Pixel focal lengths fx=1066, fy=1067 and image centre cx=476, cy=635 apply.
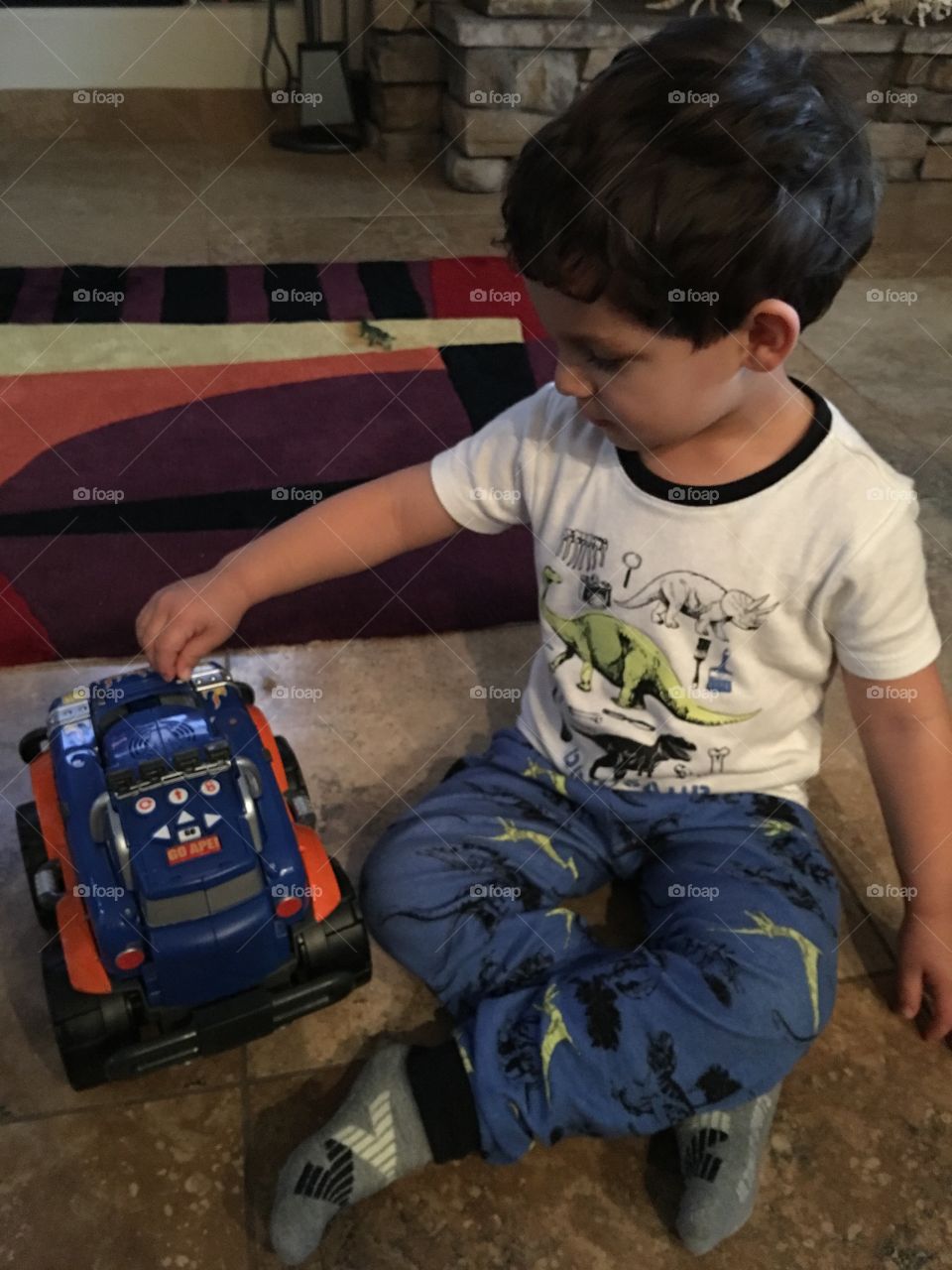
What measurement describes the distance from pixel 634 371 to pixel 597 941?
434 millimetres

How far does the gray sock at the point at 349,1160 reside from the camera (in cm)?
65

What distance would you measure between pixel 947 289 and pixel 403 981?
1.75m

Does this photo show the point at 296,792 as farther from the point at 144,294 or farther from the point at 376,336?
the point at 144,294

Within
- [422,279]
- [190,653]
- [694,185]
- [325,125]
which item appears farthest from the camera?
[325,125]

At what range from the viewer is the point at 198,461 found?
53.1 inches

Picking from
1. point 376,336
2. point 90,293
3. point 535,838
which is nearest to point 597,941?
point 535,838

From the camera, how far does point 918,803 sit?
73 cm

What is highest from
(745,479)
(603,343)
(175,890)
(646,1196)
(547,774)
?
(603,343)

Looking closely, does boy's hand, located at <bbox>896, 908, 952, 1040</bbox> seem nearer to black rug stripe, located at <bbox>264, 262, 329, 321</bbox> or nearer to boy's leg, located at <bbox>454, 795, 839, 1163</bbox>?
boy's leg, located at <bbox>454, 795, 839, 1163</bbox>

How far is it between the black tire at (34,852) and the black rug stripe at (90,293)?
41.3 inches

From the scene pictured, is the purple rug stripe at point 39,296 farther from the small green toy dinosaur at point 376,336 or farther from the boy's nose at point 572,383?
the boy's nose at point 572,383

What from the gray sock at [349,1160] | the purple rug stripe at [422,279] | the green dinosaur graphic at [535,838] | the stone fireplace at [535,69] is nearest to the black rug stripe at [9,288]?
the purple rug stripe at [422,279]

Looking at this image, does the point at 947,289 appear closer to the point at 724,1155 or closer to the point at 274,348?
the point at 274,348

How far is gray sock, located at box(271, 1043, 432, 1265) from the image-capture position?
0.65 meters
